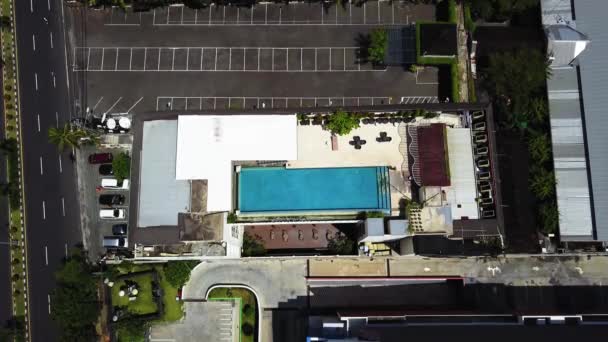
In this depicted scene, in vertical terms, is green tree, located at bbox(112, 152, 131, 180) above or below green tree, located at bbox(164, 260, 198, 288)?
above

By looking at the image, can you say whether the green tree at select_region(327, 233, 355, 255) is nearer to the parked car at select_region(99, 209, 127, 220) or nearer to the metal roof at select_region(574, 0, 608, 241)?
the parked car at select_region(99, 209, 127, 220)

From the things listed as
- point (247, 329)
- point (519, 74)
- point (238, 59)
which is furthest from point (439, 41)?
point (247, 329)

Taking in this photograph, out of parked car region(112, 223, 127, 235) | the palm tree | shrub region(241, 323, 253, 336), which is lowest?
shrub region(241, 323, 253, 336)

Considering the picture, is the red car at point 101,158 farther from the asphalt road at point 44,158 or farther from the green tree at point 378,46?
the green tree at point 378,46

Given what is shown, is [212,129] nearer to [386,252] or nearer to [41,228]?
[386,252]

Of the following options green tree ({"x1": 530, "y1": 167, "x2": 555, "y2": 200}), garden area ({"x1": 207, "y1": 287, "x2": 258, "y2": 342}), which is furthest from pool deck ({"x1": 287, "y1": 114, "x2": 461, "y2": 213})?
garden area ({"x1": 207, "y1": 287, "x2": 258, "y2": 342})

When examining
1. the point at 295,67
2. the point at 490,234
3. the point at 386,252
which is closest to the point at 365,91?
the point at 295,67
